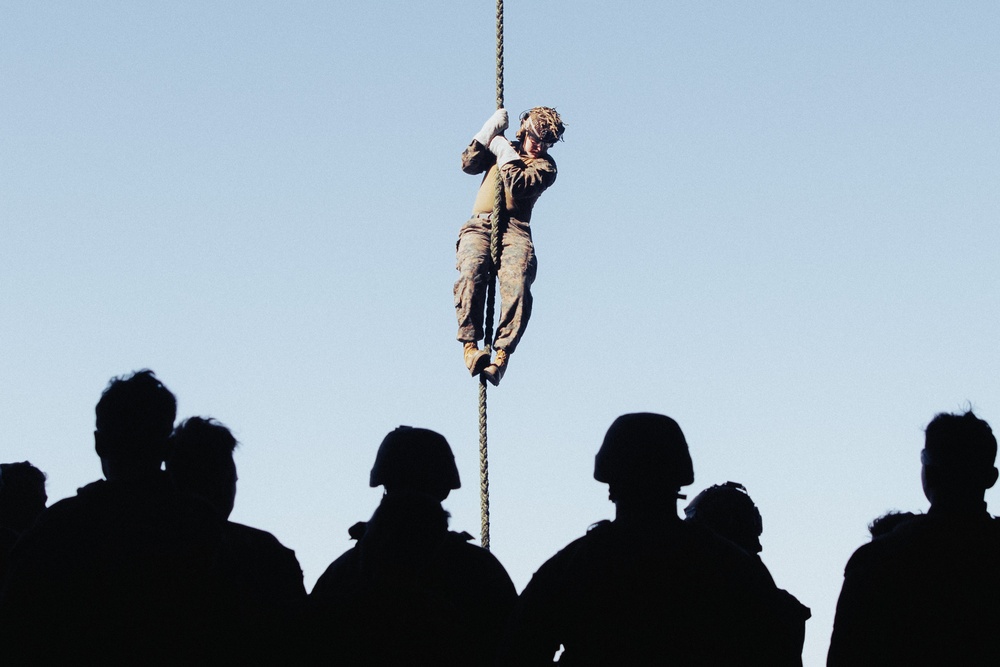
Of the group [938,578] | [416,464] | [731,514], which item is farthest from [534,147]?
[938,578]

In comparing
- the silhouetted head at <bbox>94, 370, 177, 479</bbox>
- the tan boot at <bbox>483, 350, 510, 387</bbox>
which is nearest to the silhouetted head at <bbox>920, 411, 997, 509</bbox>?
the silhouetted head at <bbox>94, 370, 177, 479</bbox>

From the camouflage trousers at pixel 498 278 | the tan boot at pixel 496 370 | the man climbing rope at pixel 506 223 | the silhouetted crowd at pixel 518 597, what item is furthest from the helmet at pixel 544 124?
the silhouetted crowd at pixel 518 597

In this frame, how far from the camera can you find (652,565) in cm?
414

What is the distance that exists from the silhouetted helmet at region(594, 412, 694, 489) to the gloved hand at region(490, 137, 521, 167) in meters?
5.65

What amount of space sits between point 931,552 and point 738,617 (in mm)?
680

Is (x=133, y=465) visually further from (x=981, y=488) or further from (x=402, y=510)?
(x=981, y=488)

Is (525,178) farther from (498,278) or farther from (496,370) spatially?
(496,370)

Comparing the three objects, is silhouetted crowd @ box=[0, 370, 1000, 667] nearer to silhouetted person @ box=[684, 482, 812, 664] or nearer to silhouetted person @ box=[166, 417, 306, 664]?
silhouetted person @ box=[166, 417, 306, 664]

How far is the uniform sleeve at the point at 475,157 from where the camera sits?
9.97 m

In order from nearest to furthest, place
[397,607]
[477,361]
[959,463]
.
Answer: [397,607] < [959,463] < [477,361]

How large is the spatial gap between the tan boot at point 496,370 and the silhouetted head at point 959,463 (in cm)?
510

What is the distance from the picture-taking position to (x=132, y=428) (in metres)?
4.15

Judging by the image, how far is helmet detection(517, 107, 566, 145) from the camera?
10055mm

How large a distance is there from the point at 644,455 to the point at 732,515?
111cm
